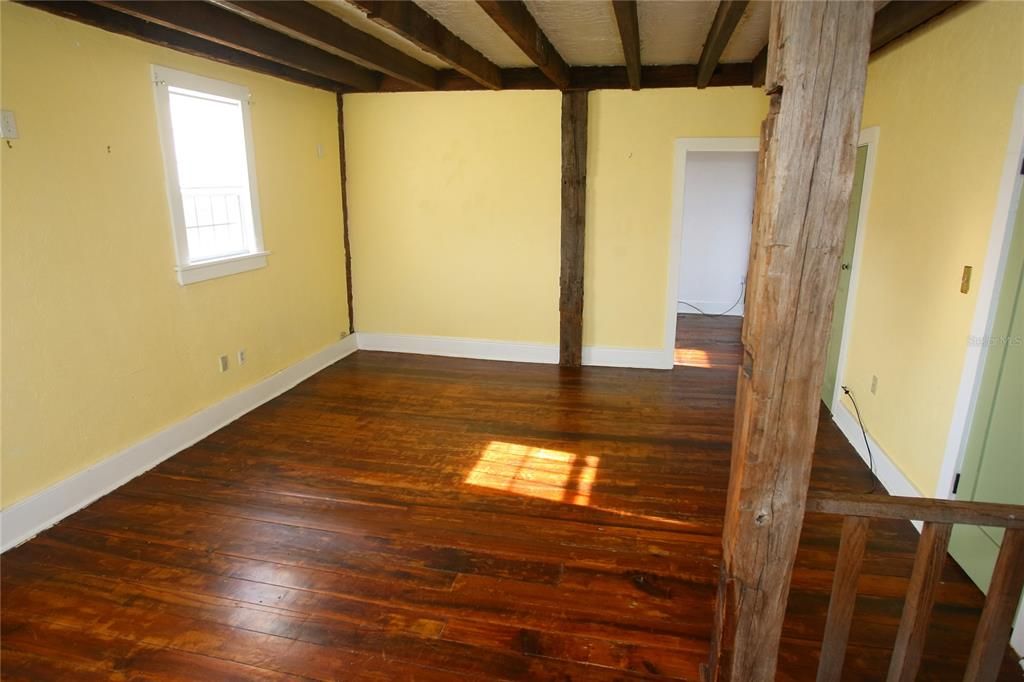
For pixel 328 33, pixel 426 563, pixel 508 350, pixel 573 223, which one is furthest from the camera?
pixel 508 350

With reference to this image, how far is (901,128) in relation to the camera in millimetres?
3441

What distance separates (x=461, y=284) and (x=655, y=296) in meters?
1.82

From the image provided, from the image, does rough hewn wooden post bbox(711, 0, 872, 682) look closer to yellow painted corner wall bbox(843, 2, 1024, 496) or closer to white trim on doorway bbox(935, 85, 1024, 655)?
white trim on doorway bbox(935, 85, 1024, 655)

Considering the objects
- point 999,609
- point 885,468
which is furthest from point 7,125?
point 885,468

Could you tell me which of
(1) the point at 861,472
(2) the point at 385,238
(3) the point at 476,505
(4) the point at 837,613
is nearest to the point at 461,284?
(2) the point at 385,238

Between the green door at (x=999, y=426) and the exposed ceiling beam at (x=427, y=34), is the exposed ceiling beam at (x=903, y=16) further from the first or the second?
the exposed ceiling beam at (x=427, y=34)

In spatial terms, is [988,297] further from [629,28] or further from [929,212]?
[629,28]

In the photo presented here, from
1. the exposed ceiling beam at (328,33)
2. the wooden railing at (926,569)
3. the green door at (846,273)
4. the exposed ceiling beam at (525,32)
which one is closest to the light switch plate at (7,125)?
the exposed ceiling beam at (328,33)

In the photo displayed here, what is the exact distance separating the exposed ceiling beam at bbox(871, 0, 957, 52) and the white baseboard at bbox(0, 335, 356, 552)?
4446 millimetres

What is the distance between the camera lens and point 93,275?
324 cm

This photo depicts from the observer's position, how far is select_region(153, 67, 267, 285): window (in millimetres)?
3707

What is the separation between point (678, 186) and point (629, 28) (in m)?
2.09

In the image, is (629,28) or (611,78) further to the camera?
(611,78)

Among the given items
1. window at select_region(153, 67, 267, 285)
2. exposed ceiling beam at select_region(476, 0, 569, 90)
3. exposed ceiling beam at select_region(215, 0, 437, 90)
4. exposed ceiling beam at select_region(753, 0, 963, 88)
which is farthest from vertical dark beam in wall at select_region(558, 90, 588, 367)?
window at select_region(153, 67, 267, 285)
